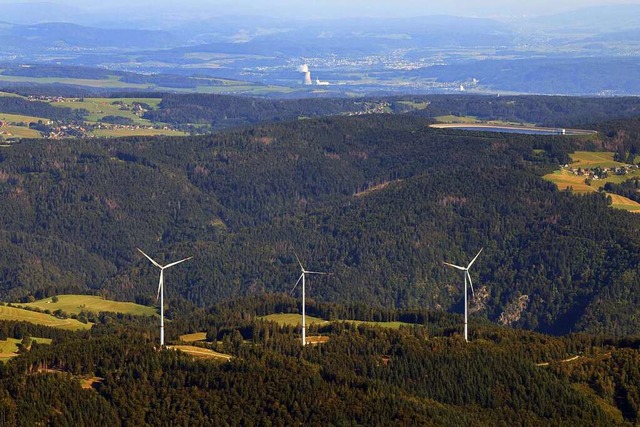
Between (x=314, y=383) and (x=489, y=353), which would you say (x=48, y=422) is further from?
(x=489, y=353)

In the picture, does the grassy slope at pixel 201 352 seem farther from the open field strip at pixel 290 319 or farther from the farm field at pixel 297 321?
the open field strip at pixel 290 319

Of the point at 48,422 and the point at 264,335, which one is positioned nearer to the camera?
the point at 48,422

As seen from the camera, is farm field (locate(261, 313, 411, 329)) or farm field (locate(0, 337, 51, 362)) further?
farm field (locate(261, 313, 411, 329))

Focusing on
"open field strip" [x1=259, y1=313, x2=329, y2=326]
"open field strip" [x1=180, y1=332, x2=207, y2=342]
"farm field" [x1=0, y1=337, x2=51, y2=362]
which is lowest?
"open field strip" [x1=259, y1=313, x2=329, y2=326]

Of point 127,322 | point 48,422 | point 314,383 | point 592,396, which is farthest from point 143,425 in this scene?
point 127,322

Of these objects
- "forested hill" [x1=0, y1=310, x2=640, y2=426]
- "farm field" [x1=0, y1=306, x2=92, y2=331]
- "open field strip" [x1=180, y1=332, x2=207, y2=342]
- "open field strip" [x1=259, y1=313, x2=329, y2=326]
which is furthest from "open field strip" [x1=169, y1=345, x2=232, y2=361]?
"farm field" [x1=0, y1=306, x2=92, y2=331]

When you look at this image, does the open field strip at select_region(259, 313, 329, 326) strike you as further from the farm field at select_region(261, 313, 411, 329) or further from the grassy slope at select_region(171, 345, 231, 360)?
the grassy slope at select_region(171, 345, 231, 360)
